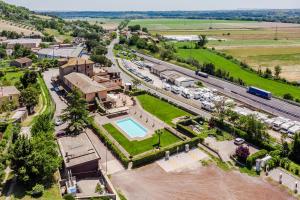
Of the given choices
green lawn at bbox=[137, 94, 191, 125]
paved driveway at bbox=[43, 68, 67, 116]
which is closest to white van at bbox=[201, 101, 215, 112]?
green lawn at bbox=[137, 94, 191, 125]

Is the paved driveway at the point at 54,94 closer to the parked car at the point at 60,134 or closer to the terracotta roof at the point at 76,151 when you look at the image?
the parked car at the point at 60,134

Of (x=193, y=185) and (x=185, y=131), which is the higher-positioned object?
(x=185, y=131)

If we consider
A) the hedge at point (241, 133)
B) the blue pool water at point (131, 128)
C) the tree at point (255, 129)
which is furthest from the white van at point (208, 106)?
the blue pool water at point (131, 128)

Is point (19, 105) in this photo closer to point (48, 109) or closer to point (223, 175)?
point (48, 109)

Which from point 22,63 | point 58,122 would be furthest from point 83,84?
point 22,63

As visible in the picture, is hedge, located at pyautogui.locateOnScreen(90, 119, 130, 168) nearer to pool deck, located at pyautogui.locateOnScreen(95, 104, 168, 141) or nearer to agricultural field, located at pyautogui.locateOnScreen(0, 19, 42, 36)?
pool deck, located at pyautogui.locateOnScreen(95, 104, 168, 141)

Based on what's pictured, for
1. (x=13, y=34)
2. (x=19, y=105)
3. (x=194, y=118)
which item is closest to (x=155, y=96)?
(x=194, y=118)

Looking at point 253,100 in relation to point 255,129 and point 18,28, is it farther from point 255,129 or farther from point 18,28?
point 18,28
